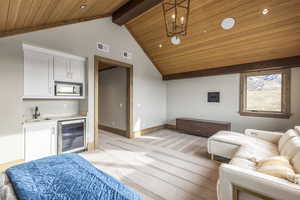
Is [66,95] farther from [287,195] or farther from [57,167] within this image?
[287,195]

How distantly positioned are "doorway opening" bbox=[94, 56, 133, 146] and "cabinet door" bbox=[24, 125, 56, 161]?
2327mm

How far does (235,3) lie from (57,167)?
171 inches

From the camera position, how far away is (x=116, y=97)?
5.52 m

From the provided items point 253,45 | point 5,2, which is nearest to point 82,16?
point 5,2

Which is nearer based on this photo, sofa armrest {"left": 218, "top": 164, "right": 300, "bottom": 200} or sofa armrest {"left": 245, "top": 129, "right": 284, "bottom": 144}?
sofa armrest {"left": 218, "top": 164, "right": 300, "bottom": 200}

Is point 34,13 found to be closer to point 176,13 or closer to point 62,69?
point 62,69

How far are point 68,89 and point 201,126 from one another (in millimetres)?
4333

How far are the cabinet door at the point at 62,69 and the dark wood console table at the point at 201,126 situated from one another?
13.6 feet

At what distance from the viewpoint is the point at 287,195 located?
3.91 ft

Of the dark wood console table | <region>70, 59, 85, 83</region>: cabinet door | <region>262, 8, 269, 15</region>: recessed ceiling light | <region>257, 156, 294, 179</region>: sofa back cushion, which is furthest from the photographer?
the dark wood console table

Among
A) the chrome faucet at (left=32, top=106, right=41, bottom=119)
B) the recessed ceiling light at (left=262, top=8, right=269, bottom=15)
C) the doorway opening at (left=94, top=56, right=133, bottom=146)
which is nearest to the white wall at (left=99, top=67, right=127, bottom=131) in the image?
the doorway opening at (left=94, top=56, right=133, bottom=146)

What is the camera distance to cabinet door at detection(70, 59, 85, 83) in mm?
3436

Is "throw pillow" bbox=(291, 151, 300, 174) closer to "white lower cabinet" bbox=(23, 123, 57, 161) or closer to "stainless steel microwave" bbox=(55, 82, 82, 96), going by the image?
"white lower cabinet" bbox=(23, 123, 57, 161)

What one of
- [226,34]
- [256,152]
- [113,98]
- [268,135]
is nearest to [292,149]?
[256,152]
